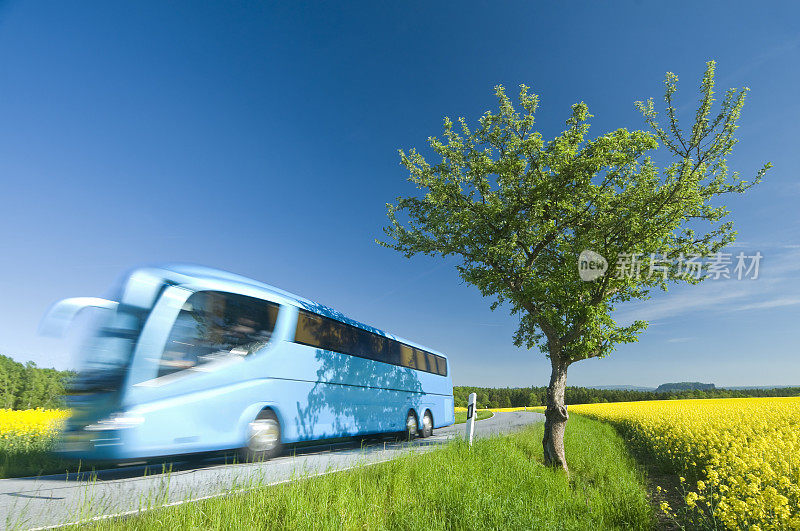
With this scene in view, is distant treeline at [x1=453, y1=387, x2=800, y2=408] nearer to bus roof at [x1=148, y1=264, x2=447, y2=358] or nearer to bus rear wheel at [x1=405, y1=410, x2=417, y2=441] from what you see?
bus rear wheel at [x1=405, y1=410, x2=417, y2=441]

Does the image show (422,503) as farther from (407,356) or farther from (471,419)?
(407,356)

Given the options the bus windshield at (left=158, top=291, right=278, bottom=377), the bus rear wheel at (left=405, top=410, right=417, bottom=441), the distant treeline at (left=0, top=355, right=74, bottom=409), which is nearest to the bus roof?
the bus windshield at (left=158, top=291, right=278, bottom=377)

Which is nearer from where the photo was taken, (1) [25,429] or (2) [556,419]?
(1) [25,429]

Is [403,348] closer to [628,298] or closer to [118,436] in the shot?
[628,298]

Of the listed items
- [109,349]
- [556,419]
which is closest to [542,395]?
[556,419]

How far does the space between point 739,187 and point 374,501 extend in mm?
11034

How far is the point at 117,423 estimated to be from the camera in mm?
5809

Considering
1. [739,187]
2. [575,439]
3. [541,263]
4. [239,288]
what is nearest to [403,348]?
[541,263]

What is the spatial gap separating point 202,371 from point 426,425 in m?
10.5

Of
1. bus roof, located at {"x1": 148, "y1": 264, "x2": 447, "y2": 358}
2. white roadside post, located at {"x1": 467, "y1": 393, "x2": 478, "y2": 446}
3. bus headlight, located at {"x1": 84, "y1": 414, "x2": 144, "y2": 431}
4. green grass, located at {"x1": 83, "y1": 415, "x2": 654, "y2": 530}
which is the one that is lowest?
green grass, located at {"x1": 83, "y1": 415, "x2": 654, "y2": 530}

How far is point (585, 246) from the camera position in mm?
10164

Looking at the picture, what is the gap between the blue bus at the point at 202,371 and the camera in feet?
19.7

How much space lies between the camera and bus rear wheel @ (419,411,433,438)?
15.0m

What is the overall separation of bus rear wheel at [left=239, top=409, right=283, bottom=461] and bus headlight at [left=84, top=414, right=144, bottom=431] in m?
2.00
